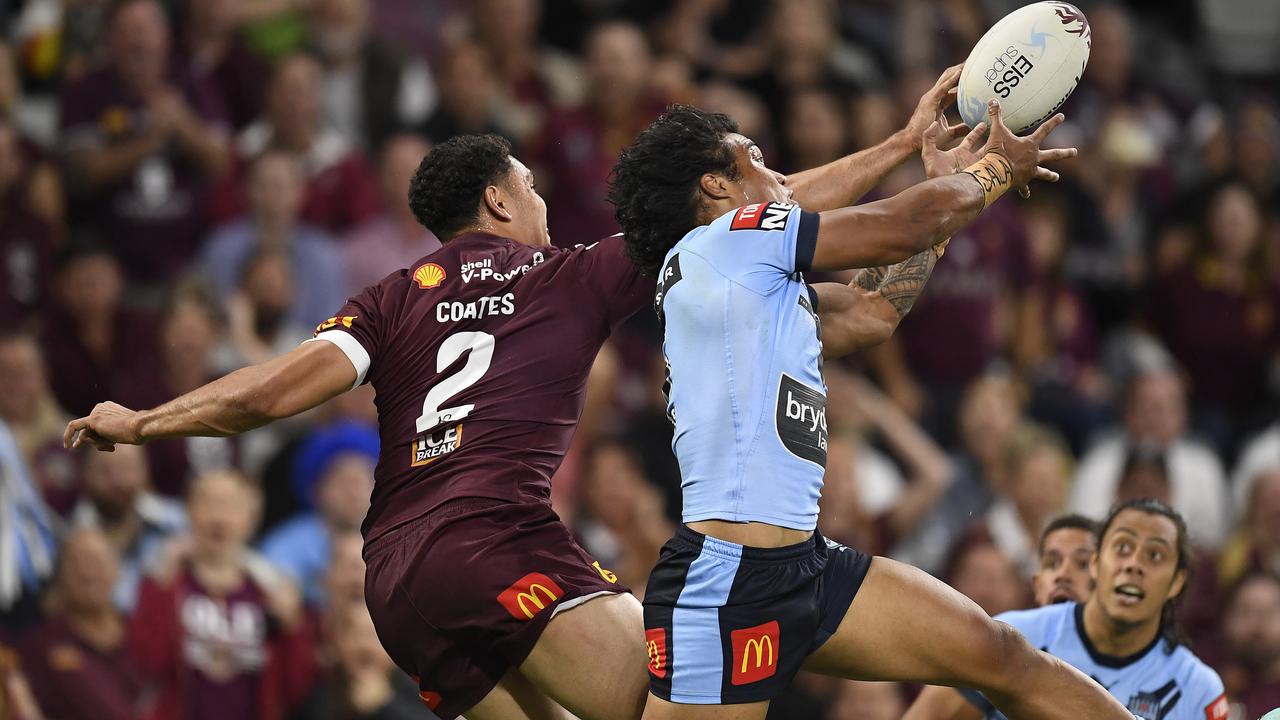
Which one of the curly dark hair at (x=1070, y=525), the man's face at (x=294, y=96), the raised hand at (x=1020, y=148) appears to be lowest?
the curly dark hair at (x=1070, y=525)

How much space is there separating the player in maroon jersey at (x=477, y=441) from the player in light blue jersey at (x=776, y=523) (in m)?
0.32

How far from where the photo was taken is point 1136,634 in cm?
632

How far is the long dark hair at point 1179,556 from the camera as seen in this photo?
6301 millimetres

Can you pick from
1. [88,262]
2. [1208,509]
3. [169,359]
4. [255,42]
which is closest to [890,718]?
[1208,509]

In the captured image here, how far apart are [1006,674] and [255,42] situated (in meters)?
8.03

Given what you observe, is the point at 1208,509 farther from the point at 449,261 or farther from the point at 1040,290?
the point at 449,261

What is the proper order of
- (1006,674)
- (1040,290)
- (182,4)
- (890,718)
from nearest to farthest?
(1006,674) → (890,718) → (182,4) → (1040,290)

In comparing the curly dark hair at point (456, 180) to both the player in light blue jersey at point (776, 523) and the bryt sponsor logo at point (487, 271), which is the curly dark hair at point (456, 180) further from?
the player in light blue jersey at point (776, 523)

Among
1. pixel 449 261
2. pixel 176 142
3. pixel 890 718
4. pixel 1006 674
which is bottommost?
pixel 890 718

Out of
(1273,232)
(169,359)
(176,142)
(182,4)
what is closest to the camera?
(169,359)

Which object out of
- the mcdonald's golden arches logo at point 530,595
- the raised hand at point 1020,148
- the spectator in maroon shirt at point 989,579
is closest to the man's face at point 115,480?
the spectator in maroon shirt at point 989,579

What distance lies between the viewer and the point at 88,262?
33.1 ft

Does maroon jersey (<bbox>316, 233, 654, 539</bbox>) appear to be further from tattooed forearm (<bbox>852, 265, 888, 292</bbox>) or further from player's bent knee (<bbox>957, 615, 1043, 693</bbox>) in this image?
player's bent knee (<bbox>957, 615, 1043, 693</bbox>)

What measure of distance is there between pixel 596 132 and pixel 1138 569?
6.20 metres
